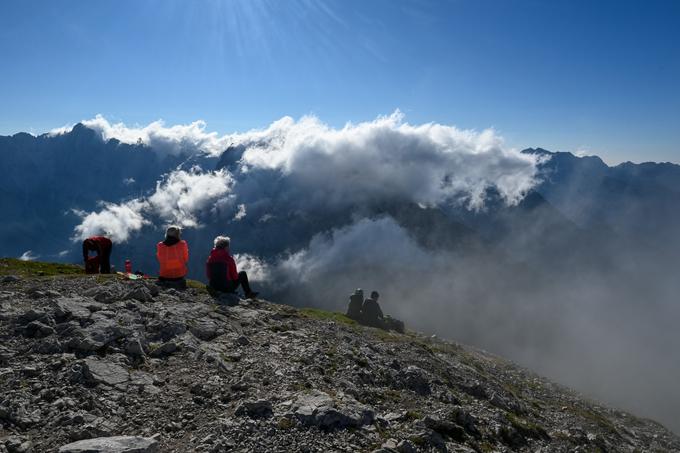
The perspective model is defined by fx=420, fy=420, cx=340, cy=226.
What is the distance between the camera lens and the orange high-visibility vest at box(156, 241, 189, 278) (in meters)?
24.5

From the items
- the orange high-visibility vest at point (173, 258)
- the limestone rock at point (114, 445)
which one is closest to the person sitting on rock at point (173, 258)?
the orange high-visibility vest at point (173, 258)

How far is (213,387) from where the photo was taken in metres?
13.3

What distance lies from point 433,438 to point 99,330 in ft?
39.6

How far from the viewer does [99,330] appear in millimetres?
15172

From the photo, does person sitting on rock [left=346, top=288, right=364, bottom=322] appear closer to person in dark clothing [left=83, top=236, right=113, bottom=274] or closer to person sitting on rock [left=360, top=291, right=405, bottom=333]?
person sitting on rock [left=360, top=291, right=405, bottom=333]

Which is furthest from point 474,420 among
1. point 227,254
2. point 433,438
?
point 227,254

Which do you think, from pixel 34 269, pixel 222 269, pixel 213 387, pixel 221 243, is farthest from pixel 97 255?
pixel 213 387

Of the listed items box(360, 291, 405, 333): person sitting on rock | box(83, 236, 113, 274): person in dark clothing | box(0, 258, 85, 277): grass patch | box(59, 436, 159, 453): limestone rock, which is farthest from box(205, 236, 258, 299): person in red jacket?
box(59, 436, 159, 453): limestone rock

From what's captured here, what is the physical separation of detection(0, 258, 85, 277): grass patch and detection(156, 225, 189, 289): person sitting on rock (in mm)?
9915

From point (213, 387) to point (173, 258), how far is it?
13441 mm

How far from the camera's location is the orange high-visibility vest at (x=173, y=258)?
80.3 ft

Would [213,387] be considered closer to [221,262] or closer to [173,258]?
[221,262]

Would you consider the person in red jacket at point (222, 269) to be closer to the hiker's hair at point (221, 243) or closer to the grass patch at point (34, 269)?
the hiker's hair at point (221, 243)

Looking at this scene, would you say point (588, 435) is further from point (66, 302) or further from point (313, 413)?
point (66, 302)
